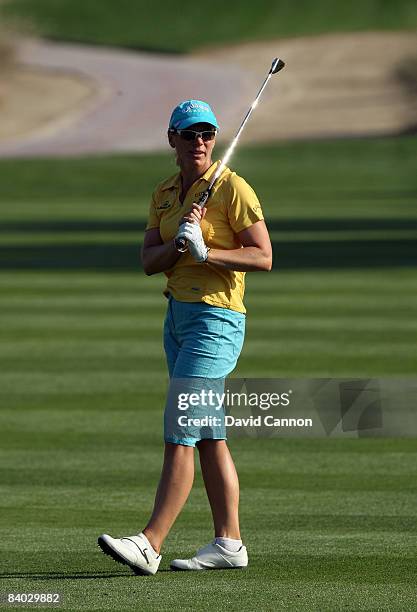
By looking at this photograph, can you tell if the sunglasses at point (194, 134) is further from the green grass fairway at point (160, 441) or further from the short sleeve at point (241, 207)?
the green grass fairway at point (160, 441)

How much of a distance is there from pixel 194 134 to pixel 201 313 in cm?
73

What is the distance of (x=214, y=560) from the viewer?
7.68 meters

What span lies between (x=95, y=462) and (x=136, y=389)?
289 cm

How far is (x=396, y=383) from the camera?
7426mm

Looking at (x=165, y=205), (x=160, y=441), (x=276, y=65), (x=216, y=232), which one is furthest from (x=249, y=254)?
(x=160, y=441)

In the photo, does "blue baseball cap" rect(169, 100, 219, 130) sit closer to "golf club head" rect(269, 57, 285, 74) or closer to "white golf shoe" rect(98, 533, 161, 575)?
"golf club head" rect(269, 57, 285, 74)

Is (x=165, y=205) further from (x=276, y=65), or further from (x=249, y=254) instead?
(x=276, y=65)

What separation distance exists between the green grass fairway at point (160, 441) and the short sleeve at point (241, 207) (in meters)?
1.45

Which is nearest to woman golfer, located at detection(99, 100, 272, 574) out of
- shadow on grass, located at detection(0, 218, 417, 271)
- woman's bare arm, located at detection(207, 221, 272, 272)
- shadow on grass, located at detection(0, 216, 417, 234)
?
woman's bare arm, located at detection(207, 221, 272, 272)

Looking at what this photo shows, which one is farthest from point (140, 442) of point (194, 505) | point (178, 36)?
point (178, 36)

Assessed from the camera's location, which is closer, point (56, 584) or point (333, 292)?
point (56, 584)

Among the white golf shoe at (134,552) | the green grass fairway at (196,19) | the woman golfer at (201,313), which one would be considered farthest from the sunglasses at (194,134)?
the green grass fairway at (196,19)

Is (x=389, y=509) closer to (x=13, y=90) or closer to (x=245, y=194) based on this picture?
(x=245, y=194)

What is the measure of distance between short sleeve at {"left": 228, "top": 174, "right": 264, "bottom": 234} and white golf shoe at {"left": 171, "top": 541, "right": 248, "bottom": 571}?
4.38 feet
